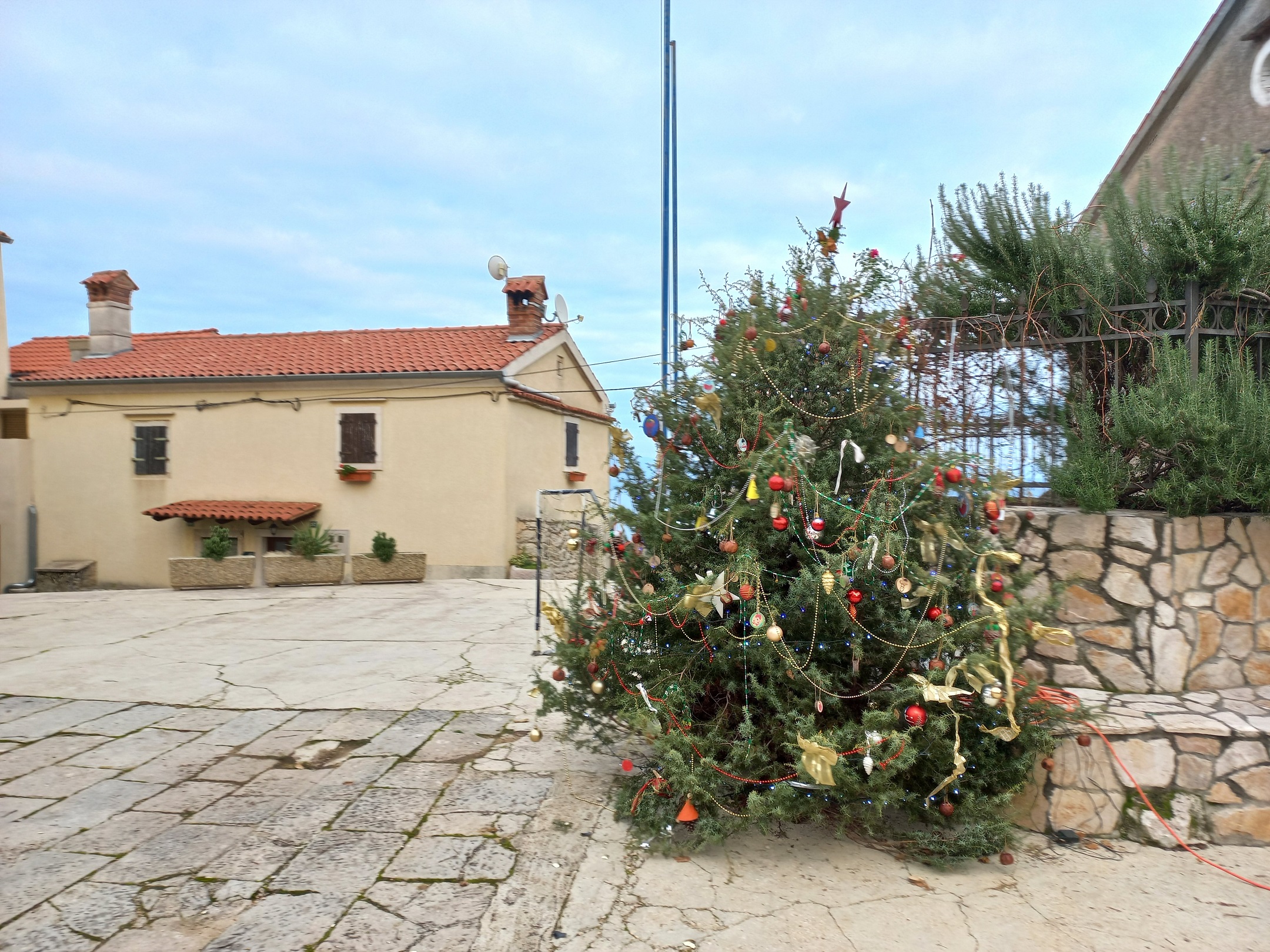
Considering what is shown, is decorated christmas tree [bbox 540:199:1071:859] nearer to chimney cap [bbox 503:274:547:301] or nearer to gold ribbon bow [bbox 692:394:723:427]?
gold ribbon bow [bbox 692:394:723:427]

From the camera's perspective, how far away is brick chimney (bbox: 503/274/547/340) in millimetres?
16188

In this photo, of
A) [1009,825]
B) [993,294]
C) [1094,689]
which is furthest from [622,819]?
[993,294]

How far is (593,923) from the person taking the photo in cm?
307

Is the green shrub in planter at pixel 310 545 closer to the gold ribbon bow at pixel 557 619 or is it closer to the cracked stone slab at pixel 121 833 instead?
the cracked stone slab at pixel 121 833

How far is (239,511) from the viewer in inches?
592

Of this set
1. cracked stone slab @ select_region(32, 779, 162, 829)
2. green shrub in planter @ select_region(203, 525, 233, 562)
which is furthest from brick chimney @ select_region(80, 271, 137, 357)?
cracked stone slab @ select_region(32, 779, 162, 829)

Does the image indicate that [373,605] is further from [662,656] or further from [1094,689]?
[1094,689]

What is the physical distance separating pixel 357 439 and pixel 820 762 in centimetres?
1364

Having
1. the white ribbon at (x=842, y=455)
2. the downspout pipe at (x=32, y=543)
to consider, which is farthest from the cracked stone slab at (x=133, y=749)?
the downspout pipe at (x=32, y=543)

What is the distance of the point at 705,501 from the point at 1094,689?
2.42m

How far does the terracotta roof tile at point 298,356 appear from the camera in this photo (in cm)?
1530

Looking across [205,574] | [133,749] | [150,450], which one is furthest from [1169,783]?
[150,450]

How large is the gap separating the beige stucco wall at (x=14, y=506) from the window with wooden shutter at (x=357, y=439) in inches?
282

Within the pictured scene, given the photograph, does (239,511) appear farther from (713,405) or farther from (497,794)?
(713,405)
